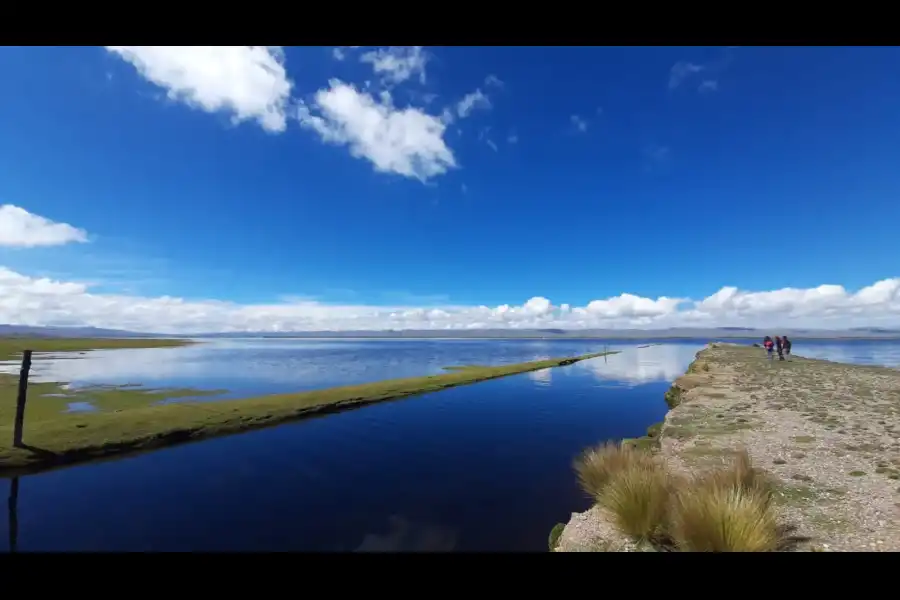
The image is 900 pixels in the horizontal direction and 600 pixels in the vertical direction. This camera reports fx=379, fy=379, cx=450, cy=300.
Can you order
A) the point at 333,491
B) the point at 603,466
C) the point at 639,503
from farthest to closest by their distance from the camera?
1. the point at 333,491
2. the point at 603,466
3. the point at 639,503

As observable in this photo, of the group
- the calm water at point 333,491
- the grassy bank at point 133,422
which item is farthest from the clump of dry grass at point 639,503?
the grassy bank at point 133,422

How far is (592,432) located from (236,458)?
53.6 feet

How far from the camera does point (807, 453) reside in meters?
11.1

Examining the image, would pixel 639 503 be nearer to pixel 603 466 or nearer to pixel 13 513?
pixel 603 466

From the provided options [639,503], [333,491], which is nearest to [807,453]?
[639,503]

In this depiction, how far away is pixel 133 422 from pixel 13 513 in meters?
8.71

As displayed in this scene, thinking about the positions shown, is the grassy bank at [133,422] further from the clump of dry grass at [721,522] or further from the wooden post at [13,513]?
the clump of dry grass at [721,522]

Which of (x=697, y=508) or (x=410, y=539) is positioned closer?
(x=697, y=508)

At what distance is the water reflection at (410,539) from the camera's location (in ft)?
30.2

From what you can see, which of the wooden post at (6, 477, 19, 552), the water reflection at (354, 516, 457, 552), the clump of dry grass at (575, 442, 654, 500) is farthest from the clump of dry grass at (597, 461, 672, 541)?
the wooden post at (6, 477, 19, 552)
